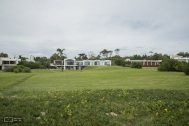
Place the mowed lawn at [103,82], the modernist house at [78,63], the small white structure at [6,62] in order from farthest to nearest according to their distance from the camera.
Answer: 1. the modernist house at [78,63]
2. the small white structure at [6,62]
3. the mowed lawn at [103,82]

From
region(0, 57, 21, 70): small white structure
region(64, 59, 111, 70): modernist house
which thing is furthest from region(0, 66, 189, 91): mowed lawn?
region(64, 59, 111, 70): modernist house

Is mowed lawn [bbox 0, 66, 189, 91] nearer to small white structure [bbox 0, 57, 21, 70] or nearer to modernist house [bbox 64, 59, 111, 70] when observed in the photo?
small white structure [bbox 0, 57, 21, 70]

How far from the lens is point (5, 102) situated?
5773 mm

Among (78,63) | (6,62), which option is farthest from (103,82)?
(6,62)

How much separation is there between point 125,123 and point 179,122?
1771 millimetres

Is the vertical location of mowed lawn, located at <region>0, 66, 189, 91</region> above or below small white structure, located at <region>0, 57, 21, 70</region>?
below

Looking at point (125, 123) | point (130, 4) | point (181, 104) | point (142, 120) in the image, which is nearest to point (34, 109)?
point (125, 123)

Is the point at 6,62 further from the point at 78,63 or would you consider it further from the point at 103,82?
the point at 103,82

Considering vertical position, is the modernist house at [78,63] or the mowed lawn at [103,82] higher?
the modernist house at [78,63]

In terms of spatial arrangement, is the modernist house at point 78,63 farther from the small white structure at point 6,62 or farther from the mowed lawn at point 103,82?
the mowed lawn at point 103,82

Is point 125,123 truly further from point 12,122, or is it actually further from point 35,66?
point 35,66

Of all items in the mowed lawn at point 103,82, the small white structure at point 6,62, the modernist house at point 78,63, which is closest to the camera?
the mowed lawn at point 103,82

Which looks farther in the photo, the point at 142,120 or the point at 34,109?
the point at 34,109

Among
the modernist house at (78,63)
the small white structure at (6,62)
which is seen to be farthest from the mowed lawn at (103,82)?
the modernist house at (78,63)
